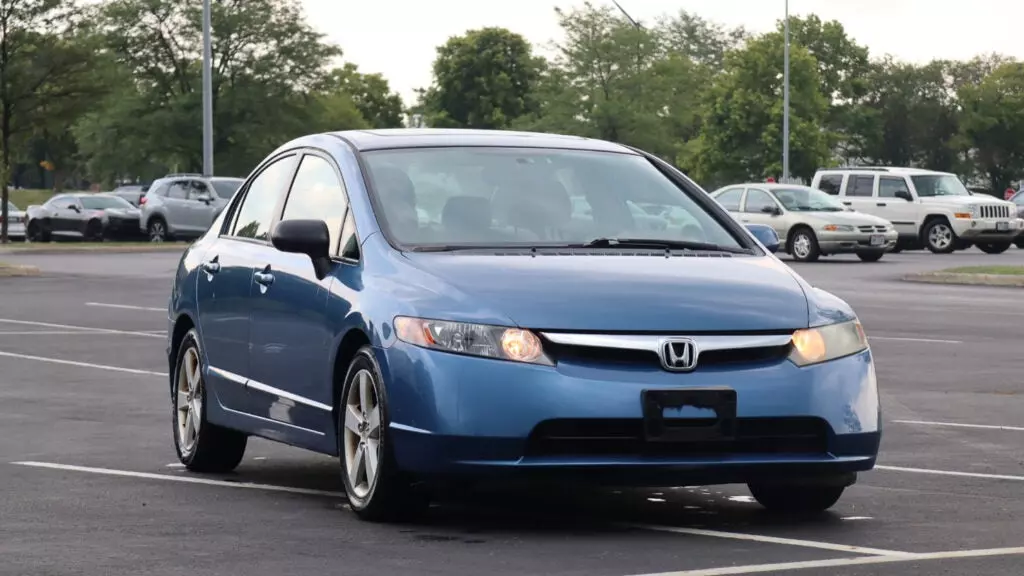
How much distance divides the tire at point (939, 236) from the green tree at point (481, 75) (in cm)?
8080

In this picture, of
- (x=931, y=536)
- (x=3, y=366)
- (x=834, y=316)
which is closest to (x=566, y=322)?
(x=834, y=316)

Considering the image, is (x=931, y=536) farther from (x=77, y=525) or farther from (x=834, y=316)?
(x=77, y=525)

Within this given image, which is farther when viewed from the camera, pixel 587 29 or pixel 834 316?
pixel 587 29

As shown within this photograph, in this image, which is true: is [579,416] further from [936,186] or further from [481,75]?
[481,75]

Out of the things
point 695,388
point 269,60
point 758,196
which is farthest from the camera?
point 269,60

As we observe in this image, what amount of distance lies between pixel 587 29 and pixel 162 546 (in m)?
87.1

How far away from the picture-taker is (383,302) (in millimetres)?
7488

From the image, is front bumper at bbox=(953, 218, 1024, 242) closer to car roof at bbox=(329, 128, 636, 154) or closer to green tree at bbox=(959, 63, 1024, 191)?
car roof at bbox=(329, 128, 636, 154)

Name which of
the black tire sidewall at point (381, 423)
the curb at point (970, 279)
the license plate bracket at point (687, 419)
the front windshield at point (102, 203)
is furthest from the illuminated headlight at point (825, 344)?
the front windshield at point (102, 203)

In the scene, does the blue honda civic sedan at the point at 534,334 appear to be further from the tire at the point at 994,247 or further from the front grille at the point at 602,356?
the tire at the point at 994,247

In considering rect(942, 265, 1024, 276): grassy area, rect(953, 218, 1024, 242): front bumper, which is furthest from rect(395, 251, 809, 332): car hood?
rect(953, 218, 1024, 242): front bumper

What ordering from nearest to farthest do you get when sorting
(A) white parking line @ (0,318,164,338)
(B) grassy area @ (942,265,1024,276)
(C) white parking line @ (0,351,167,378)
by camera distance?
1. (C) white parking line @ (0,351,167,378)
2. (A) white parking line @ (0,318,164,338)
3. (B) grassy area @ (942,265,1024,276)

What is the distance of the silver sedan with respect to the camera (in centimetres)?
3897

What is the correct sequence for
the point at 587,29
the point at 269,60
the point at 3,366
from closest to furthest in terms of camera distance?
the point at 3,366
the point at 269,60
the point at 587,29
